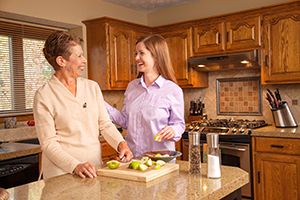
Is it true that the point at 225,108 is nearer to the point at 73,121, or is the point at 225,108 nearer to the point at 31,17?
the point at 31,17

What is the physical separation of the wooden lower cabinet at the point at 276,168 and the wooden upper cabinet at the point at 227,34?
1.09 m

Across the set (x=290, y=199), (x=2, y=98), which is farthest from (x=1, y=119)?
(x=290, y=199)

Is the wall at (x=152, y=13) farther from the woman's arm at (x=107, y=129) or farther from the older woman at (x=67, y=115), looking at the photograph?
the woman's arm at (x=107, y=129)

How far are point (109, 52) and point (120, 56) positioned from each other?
0.61 ft

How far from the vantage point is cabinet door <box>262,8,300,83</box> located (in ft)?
11.2

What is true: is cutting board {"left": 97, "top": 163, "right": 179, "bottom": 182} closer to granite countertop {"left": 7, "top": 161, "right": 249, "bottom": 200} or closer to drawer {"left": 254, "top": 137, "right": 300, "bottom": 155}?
granite countertop {"left": 7, "top": 161, "right": 249, "bottom": 200}

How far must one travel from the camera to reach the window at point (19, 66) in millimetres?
3438

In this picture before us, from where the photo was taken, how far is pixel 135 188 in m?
1.32

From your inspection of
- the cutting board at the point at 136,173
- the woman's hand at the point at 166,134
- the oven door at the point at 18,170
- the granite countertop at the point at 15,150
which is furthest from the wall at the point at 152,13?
the cutting board at the point at 136,173

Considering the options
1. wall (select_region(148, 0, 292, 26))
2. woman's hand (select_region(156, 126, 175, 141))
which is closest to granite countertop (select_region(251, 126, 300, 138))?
wall (select_region(148, 0, 292, 26))

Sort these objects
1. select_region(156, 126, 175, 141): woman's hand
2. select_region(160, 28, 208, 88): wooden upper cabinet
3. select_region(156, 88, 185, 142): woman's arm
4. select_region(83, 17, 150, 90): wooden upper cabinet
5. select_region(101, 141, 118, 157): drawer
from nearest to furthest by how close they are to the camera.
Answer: select_region(156, 126, 175, 141): woman's hand
select_region(156, 88, 185, 142): woman's arm
select_region(101, 141, 118, 157): drawer
select_region(83, 17, 150, 90): wooden upper cabinet
select_region(160, 28, 208, 88): wooden upper cabinet

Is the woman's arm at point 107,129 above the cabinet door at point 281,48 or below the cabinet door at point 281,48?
below

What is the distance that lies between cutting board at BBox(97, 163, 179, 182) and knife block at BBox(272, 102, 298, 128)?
85.7 inches

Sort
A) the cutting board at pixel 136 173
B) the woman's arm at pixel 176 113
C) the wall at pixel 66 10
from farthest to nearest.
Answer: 1. the wall at pixel 66 10
2. the woman's arm at pixel 176 113
3. the cutting board at pixel 136 173
